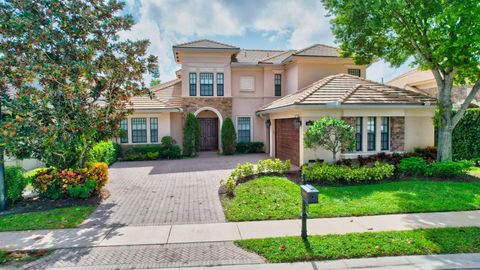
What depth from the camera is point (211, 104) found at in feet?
62.3

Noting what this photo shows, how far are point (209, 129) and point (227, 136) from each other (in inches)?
109

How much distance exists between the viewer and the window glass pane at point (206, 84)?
1880 cm

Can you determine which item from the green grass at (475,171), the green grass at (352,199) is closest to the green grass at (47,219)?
the green grass at (352,199)

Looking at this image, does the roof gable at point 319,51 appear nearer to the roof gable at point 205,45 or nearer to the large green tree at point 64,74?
the roof gable at point 205,45

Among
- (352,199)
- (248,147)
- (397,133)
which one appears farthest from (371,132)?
(248,147)

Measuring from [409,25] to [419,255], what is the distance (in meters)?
10.1

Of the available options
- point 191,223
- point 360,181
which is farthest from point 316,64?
point 191,223

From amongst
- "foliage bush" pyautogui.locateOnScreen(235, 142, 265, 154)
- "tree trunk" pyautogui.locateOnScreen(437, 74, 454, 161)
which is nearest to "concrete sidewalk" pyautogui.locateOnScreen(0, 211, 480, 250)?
"tree trunk" pyautogui.locateOnScreen(437, 74, 454, 161)

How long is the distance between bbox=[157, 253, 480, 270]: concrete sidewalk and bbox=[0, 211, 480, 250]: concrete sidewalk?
110 cm

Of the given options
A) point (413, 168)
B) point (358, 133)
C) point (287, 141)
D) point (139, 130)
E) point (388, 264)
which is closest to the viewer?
point (388, 264)

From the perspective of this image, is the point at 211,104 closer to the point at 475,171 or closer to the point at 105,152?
the point at 105,152

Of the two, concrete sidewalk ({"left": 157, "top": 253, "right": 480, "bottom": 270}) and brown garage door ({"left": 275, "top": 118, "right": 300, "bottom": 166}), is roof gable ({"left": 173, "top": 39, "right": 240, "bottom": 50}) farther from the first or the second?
concrete sidewalk ({"left": 157, "top": 253, "right": 480, "bottom": 270})

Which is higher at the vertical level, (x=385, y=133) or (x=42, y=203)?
(x=385, y=133)

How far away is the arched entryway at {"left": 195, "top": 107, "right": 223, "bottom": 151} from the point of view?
66.6ft
